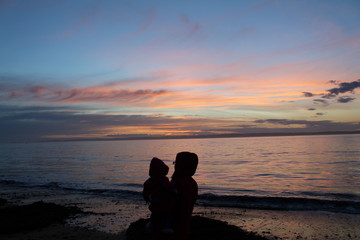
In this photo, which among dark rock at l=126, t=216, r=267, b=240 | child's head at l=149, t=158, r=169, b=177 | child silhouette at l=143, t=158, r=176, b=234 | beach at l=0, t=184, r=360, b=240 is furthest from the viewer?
beach at l=0, t=184, r=360, b=240

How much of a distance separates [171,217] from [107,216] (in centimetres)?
898

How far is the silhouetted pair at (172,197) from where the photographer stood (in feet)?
11.9

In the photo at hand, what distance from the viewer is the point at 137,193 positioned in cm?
1903

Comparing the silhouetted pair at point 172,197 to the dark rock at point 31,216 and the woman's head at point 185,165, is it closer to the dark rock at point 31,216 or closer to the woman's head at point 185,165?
the woman's head at point 185,165

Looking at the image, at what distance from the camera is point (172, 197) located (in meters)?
3.63

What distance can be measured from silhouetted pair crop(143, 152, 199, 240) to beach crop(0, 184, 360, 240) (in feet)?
18.7

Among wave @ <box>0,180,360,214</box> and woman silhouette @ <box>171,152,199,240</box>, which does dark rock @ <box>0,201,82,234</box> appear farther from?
woman silhouette @ <box>171,152,199,240</box>

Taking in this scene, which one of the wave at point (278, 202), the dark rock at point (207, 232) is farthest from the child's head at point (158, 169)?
the wave at point (278, 202)

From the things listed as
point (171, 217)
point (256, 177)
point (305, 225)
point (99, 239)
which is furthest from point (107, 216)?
point (256, 177)

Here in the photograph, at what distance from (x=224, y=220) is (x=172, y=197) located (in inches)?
335

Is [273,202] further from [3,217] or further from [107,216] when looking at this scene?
[3,217]

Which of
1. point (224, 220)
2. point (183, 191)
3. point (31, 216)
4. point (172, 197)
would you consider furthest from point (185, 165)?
point (31, 216)

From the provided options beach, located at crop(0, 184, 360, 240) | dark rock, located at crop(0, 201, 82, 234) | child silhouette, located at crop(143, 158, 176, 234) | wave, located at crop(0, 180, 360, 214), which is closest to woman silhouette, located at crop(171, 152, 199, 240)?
child silhouette, located at crop(143, 158, 176, 234)

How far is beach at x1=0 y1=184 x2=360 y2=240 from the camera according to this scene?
9008mm
